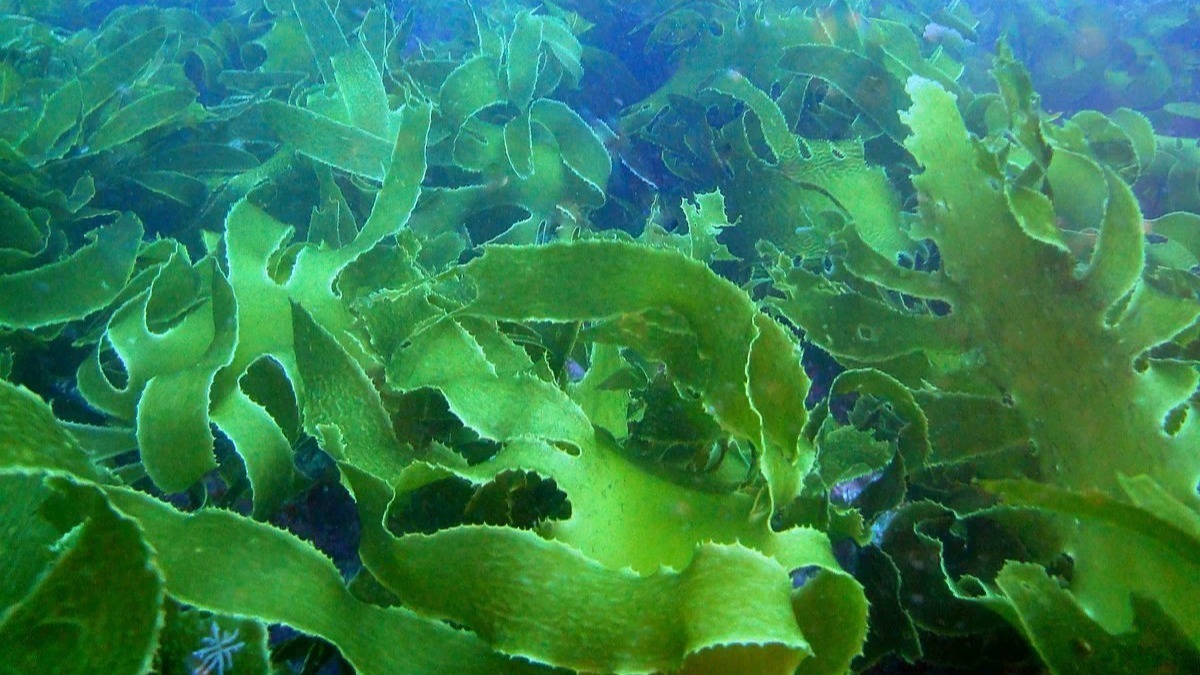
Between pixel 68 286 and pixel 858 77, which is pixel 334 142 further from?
pixel 858 77

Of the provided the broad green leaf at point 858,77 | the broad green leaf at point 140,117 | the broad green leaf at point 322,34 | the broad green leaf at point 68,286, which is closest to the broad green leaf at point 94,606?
the broad green leaf at point 68,286

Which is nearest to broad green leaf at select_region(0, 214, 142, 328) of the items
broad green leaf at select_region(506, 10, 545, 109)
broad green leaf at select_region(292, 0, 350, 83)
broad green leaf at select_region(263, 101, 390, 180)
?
broad green leaf at select_region(263, 101, 390, 180)

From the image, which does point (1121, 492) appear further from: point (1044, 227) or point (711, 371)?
point (711, 371)

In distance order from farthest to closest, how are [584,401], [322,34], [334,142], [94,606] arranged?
[322,34] → [334,142] → [584,401] → [94,606]

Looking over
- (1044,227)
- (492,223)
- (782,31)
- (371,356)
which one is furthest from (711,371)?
(782,31)

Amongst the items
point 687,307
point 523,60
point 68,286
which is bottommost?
point 68,286

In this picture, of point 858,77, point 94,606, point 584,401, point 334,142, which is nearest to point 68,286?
point 334,142

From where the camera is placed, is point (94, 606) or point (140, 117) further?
point (140, 117)

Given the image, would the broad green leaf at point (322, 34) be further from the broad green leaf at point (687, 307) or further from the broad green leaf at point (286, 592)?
the broad green leaf at point (286, 592)
